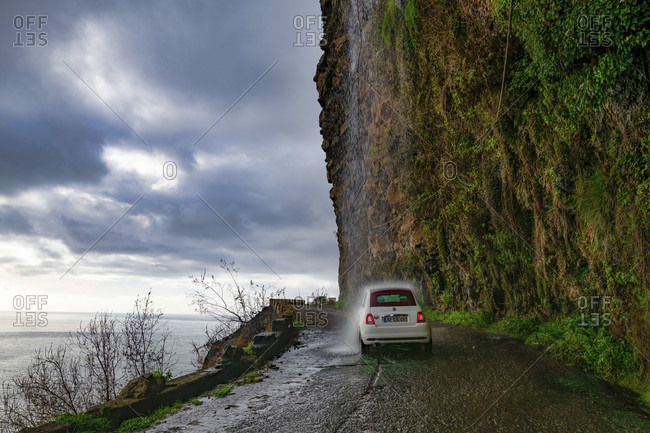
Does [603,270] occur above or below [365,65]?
below

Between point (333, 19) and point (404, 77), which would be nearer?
point (404, 77)

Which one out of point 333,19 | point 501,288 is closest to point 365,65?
point 333,19

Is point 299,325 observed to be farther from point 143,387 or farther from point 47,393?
point 143,387

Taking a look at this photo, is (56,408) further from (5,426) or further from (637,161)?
(637,161)

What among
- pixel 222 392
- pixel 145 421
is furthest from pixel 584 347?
pixel 145 421

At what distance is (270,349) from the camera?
10.6m

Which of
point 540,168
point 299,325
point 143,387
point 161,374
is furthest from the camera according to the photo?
point 299,325

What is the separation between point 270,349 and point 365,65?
25.4 metres

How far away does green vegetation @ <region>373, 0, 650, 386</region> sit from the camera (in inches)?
239

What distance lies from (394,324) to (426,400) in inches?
130

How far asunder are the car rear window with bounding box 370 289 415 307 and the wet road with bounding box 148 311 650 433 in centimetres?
129

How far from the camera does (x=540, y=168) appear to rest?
962 cm

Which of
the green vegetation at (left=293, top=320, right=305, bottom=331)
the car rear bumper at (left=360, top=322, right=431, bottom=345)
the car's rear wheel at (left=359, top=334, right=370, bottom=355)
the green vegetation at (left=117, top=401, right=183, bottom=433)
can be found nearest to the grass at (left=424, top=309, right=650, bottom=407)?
the car rear bumper at (left=360, top=322, right=431, bottom=345)

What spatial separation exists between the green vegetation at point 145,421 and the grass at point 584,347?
6.32 metres
